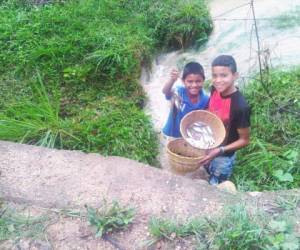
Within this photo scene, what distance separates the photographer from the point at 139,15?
20.5ft

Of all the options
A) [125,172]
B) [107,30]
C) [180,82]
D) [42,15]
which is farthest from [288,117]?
[42,15]

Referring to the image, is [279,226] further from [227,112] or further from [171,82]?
[171,82]

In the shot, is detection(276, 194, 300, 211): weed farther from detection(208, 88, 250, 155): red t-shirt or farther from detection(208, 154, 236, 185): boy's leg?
detection(208, 154, 236, 185): boy's leg

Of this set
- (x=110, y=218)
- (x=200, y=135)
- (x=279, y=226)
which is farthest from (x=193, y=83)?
(x=279, y=226)

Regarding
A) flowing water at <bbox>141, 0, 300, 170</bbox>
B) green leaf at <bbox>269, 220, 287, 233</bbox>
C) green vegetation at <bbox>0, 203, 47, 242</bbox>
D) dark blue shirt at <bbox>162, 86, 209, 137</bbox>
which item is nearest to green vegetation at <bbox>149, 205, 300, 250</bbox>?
green leaf at <bbox>269, 220, 287, 233</bbox>

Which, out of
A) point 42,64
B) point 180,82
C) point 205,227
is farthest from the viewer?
point 42,64

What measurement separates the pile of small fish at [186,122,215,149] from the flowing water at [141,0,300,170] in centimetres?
131

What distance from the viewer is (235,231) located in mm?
2344

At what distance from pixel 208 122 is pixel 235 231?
1469mm

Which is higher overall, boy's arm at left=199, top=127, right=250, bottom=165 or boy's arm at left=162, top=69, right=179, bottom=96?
boy's arm at left=162, top=69, right=179, bottom=96

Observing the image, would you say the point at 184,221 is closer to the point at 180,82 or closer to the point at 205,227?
the point at 205,227

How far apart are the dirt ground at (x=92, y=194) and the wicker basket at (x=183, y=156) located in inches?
21.0

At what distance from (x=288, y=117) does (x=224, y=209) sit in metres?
2.11

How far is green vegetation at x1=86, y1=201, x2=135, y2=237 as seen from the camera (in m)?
2.56
